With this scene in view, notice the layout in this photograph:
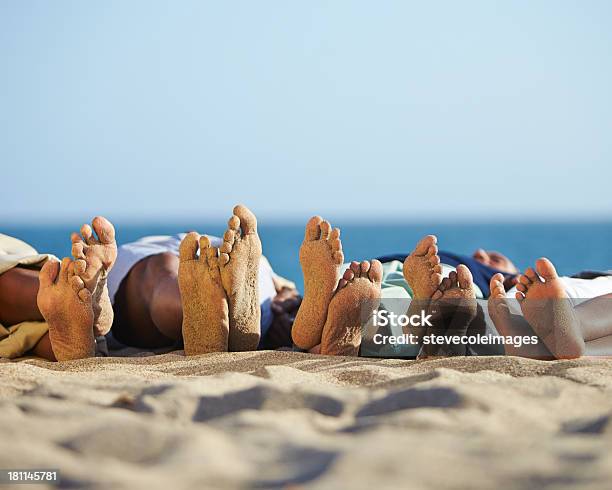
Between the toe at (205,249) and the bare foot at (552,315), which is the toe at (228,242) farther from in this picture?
the bare foot at (552,315)

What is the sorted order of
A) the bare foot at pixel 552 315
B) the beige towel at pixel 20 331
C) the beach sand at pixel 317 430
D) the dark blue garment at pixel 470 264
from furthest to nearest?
1. the dark blue garment at pixel 470 264
2. the beige towel at pixel 20 331
3. the bare foot at pixel 552 315
4. the beach sand at pixel 317 430

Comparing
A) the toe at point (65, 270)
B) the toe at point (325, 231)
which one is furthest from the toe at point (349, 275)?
the toe at point (65, 270)

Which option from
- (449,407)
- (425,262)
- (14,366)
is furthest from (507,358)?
(14,366)

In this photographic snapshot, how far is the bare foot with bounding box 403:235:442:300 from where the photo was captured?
2170mm

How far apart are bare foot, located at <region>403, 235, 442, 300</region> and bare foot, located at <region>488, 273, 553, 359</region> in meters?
0.15

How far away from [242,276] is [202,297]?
125 millimetres

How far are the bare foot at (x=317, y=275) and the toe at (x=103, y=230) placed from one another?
53 centimetres

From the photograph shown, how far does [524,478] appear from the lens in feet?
3.45

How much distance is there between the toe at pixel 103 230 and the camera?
2186 mm

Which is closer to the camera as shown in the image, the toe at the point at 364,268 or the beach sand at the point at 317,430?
the beach sand at the point at 317,430

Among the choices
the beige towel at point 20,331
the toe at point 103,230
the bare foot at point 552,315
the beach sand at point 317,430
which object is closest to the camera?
the beach sand at point 317,430

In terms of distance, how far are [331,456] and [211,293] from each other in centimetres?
114

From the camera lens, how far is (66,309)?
2168 millimetres

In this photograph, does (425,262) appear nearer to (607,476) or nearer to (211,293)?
(211,293)
